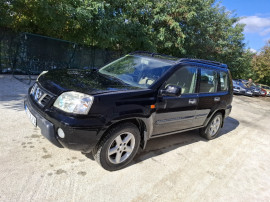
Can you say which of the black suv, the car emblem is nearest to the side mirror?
the black suv

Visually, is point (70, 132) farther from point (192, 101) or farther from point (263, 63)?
point (263, 63)

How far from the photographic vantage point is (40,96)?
2.87m

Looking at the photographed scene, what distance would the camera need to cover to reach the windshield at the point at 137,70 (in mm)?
3316

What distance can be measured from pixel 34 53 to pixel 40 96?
7225 millimetres

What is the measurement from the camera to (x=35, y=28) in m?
10.0

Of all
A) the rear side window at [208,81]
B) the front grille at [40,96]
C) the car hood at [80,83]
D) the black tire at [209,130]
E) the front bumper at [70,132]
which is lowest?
the black tire at [209,130]

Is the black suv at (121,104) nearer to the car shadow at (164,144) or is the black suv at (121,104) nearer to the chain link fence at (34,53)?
the car shadow at (164,144)

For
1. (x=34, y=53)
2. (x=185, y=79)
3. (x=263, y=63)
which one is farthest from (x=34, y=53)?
(x=263, y=63)

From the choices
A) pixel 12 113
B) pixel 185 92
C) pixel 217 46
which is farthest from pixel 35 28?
pixel 217 46

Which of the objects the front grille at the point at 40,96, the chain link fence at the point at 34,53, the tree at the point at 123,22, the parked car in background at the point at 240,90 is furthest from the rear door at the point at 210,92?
the parked car in background at the point at 240,90

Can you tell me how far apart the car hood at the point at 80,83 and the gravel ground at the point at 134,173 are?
105cm

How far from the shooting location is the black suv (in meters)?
2.48

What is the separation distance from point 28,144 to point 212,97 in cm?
358

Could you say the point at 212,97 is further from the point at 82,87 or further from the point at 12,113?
the point at 12,113
